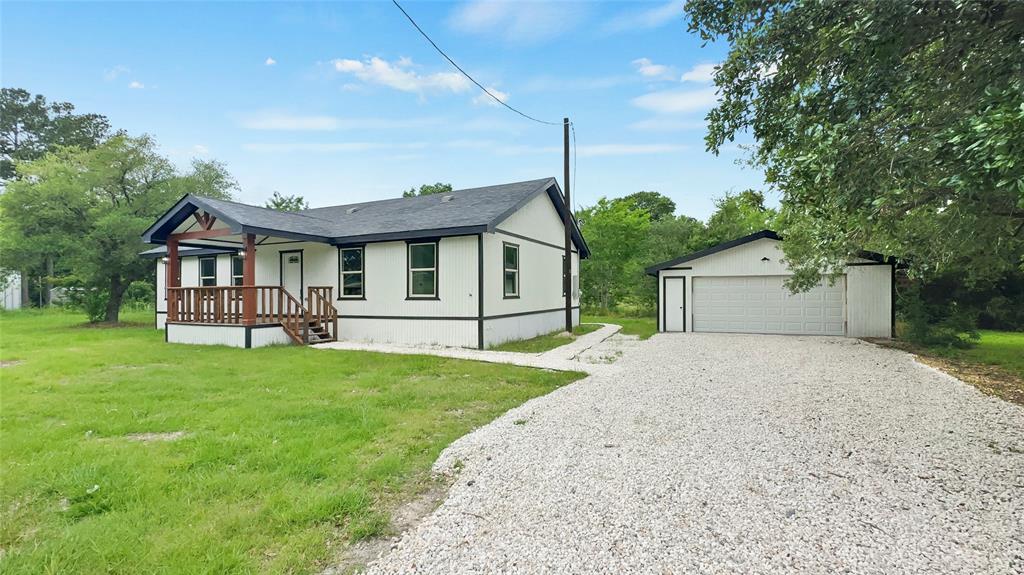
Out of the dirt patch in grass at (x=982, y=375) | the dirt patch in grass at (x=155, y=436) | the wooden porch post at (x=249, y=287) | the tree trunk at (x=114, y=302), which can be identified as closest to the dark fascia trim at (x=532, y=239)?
the wooden porch post at (x=249, y=287)

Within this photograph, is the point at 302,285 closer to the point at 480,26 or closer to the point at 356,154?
the point at 356,154

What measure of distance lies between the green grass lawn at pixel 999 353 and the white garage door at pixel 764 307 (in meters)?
3.01

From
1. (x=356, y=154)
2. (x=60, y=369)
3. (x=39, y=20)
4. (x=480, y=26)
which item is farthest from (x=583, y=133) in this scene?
(x=60, y=369)

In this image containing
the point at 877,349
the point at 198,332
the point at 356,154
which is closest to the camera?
the point at 877,349

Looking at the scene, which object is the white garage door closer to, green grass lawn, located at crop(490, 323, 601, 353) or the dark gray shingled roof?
green grass lawn, located at crop(490, 323, 601, 353)

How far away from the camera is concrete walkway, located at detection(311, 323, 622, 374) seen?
8141 millimetres

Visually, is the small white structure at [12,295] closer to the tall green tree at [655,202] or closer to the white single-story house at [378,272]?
the white single-story house at [378,272]

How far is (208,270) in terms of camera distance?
49.3 feet

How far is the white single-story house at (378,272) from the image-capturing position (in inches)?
416

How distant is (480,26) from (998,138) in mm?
8843

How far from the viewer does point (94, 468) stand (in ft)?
10.9

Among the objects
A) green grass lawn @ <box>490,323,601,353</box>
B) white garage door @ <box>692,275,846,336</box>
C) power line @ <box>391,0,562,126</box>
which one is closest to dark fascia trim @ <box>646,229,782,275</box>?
white garage door @ <box>692,275,846,336</box>

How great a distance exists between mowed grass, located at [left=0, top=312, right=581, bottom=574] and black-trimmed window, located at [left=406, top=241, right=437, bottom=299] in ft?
11.6

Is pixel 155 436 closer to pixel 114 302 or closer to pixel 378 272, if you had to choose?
pixel 378 272
